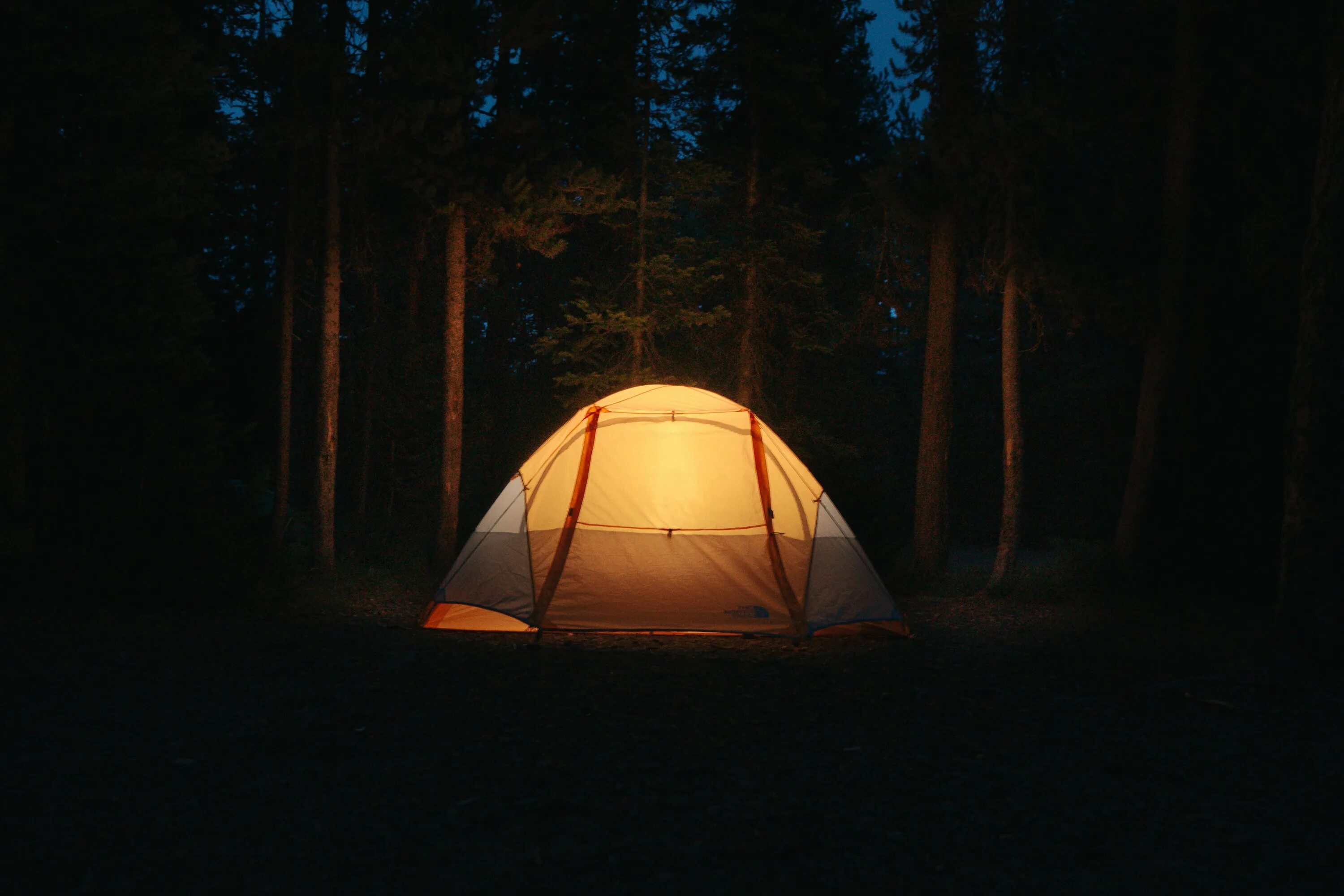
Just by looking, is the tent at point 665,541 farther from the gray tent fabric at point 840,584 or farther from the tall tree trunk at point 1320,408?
the tall tree trunk at point 1320,408

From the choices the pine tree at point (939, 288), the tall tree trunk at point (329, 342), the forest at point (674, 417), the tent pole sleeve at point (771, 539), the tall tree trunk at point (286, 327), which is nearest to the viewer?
the forest at point (674, 417)

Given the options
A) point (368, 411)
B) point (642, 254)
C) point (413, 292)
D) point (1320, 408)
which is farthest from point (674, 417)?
point (368, 411)

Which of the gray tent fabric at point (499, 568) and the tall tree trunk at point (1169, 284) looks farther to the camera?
the tall tree trunk at point (1169, 284)

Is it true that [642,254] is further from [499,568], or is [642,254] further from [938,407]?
[499,568]

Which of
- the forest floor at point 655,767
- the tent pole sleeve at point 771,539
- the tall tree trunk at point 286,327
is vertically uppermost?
the tall tree trunk at point 286,327

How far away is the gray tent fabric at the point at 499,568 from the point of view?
9008 millimetres

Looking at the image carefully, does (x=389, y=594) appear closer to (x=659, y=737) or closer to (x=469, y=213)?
(x=469, y=213)

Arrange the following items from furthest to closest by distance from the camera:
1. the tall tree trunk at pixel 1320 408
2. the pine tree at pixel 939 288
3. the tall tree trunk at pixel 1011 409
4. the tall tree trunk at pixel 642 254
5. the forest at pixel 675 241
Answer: the tall tree trunk at pixel 642 254, the pine tree at pixel 939 288, the tall tree trunk at pixel 1011 409, the forest at pixel 675 241, the tall tree trunk at pixel 1320 408

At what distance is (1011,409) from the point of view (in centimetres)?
1288

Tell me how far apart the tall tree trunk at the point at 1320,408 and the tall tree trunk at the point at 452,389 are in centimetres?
1001

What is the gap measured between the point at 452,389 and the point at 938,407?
22.8ft

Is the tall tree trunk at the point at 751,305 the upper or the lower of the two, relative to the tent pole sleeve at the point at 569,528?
upper

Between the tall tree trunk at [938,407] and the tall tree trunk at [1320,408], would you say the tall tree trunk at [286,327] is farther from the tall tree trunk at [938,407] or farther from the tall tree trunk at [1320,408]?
the tall tree trunk at [1320,408]

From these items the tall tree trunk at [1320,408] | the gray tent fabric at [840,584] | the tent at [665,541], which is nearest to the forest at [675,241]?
the tall tree trunk at [1320,408]
